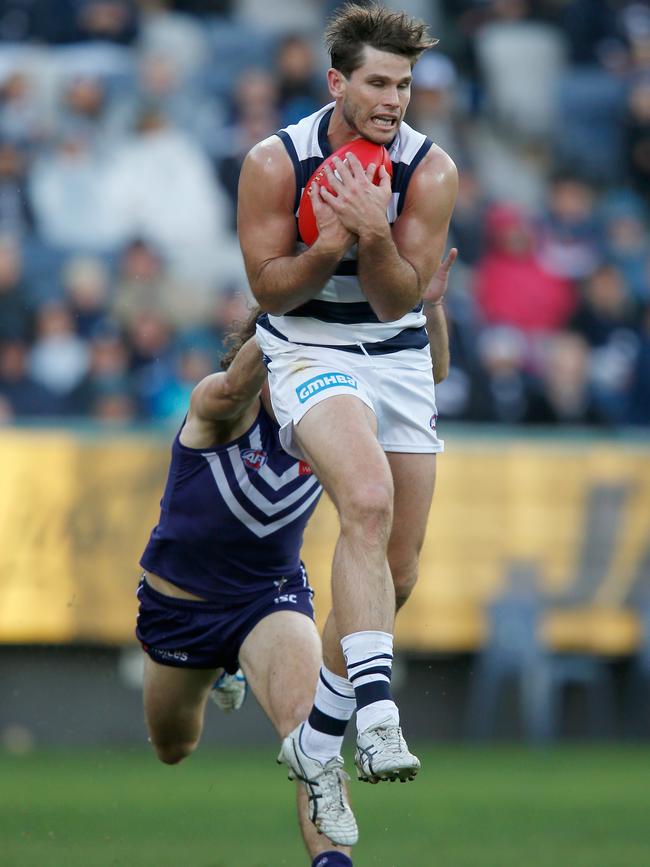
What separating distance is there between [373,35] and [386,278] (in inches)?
32.5

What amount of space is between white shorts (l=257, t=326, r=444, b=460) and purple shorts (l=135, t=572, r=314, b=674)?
97cm

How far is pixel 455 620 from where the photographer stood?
37.6ft

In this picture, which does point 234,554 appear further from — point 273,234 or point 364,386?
point 273,234

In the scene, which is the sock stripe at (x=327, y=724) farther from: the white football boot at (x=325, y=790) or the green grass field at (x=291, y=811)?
the green grass field at (x=291, y=811)

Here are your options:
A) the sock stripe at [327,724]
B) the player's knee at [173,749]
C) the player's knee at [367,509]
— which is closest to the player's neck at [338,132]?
the player's knee at [367,509]

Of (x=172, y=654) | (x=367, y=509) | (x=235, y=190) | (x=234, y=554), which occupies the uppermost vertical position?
(x=367, y=509)

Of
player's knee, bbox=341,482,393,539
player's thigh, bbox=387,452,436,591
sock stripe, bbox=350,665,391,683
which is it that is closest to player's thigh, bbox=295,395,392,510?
player's knee, bbox=341,482,393,539

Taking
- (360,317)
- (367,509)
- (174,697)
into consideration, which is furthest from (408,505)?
(174,697)

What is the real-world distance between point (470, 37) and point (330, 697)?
10.6 metres

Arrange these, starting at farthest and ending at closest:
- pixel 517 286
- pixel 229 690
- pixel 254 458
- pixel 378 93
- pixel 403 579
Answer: pixel 517 286
pixel 229 690
pixel 254 458
pixel 403 579
pixel 378 93

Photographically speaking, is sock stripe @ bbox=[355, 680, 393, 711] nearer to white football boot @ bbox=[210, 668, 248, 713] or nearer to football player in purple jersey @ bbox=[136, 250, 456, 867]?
football player in purple jersey @ bbox=[136, 250, 456, 867]

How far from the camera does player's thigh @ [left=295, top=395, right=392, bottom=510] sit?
5.45 m

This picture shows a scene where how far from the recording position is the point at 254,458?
661cm

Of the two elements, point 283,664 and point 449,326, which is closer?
point 283,664
